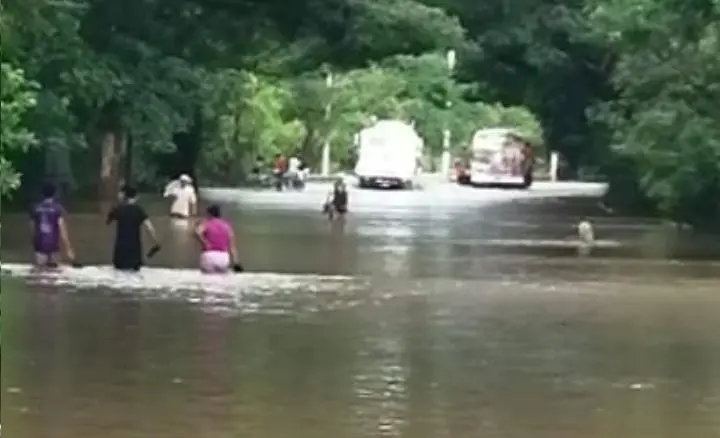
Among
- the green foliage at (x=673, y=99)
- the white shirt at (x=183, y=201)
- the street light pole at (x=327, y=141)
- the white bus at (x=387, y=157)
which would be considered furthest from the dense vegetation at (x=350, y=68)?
the street light pole at (x=327, y=141)

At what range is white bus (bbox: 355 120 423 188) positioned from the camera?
82375 mm

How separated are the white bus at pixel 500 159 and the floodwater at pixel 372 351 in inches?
2344

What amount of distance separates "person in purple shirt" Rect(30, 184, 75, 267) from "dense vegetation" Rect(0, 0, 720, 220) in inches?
27.3

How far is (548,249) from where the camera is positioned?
33688 millimetres

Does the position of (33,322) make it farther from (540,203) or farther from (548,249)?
(540,203)

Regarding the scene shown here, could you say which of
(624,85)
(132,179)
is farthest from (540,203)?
(624,85)

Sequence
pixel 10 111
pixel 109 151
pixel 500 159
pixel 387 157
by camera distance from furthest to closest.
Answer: pixel 500 159 → pixel 387 157 → pixel 109 151 → pixel 10 111

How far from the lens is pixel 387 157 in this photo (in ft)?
271

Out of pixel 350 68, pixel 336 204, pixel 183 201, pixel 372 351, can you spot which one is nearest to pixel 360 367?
pixel 372 351

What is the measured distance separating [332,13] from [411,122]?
195ft

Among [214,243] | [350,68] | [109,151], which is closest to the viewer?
[214,243]

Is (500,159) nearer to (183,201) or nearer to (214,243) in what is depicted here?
(183,201)

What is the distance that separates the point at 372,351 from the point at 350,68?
35.5 meters

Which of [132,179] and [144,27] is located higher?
[144,27]
